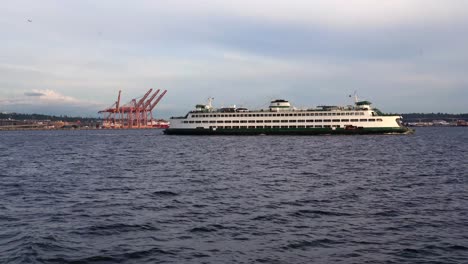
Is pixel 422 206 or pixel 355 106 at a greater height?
pixel 355 106

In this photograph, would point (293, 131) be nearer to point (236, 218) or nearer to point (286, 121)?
point (286, 121)

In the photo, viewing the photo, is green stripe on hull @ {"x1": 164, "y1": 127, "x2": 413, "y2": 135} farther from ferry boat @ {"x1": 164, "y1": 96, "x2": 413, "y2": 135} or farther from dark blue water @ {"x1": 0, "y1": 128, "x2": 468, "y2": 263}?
dark blue water @ {"x1": 0, "y1": 128, "x2": 468, "y2": 263}

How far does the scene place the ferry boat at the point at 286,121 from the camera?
103 metres

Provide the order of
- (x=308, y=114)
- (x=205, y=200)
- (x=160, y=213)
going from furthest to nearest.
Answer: (x=308, y=114) → (x=205, y=200) → (x=160, y=213)

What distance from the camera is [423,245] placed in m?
14.0

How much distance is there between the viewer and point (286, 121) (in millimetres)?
108938

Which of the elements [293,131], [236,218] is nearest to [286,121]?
[293,131]

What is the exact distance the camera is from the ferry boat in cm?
10344

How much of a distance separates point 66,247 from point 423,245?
36.5 feet

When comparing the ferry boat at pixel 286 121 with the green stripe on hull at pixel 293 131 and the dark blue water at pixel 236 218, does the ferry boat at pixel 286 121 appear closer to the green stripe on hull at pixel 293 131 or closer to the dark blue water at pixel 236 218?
the green stripe on hull at pixel 293 131

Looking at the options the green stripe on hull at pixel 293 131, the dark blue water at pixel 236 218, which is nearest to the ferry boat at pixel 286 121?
the green stripe on hull at pixel 293 131

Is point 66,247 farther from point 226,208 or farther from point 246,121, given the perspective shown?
point 246,121

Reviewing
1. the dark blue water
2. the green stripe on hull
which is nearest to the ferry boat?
the green stripe on hull

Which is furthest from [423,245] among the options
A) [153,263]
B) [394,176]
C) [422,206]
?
[394,176]
